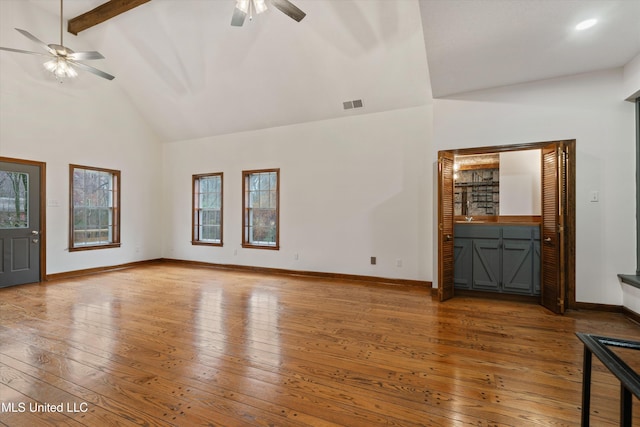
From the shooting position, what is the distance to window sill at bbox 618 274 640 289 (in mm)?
3236

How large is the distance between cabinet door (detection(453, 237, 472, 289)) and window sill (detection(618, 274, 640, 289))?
1609mm

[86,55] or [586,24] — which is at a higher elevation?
[86,55]

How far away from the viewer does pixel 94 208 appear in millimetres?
6238

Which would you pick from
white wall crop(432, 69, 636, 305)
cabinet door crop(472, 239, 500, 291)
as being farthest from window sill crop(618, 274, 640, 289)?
cabinet door crop(472, 239, 500, 291)

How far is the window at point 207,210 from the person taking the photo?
702 centimetres

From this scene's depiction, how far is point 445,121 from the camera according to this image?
14.3ft

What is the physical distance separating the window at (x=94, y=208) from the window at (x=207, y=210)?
1.59 meters

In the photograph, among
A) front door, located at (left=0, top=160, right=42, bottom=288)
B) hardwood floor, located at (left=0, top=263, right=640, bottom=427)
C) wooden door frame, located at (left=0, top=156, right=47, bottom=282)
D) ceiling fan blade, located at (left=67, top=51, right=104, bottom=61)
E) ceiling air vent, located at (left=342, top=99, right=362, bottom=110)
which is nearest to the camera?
hardwood floor, located at (left=0, top=263, right=640, bottom=427)

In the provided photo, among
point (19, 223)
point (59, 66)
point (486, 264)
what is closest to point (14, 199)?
point (19, 223)

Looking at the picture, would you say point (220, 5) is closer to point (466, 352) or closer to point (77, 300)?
point (77, 300)

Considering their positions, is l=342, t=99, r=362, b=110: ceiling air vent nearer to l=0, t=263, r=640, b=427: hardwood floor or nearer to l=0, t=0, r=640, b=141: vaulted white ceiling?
l=0, t=0, r=640, b=141: vaulted white ceiling

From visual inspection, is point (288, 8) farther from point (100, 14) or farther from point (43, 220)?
point (43, 220)

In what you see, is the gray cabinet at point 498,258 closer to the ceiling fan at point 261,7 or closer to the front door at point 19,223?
the ceiling fan at point 261,7

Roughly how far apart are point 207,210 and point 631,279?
289 inches
